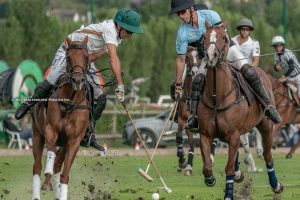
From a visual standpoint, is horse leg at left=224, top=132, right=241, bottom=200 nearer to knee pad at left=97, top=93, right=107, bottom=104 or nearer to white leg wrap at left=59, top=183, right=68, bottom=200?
knee pad at left=97, top=93, right=107, bottom=104

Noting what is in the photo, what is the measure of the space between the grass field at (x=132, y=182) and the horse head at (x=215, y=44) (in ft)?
7.39

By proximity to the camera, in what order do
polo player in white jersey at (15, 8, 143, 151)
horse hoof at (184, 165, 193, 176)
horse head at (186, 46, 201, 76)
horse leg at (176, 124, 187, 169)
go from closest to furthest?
polo player in white jersey at (15, 8, 143, 151)
horse hoof at (184, 165, 193, 176)
horse head at (186, 46, 201, 76)
horse leg at (176, 124, 187, 169)

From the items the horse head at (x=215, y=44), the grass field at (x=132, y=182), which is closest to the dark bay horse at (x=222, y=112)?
the horse head at (x=215, y=44)

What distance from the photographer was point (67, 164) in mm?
13680

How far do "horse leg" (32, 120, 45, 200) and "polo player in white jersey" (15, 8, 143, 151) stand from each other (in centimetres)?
49

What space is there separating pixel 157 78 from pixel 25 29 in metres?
5.60

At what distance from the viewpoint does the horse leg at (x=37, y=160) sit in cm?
1361

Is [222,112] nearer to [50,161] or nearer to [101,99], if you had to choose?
[101,99]

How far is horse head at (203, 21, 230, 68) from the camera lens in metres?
Answer: 13.6

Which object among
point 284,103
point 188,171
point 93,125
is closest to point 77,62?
point 93,125

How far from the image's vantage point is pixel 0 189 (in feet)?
55.0

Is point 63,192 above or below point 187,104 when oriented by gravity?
above

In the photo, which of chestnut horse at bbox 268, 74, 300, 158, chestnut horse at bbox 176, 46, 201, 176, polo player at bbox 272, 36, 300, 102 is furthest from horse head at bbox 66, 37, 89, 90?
chestnut horse at bbox 268, 74, 300, 158

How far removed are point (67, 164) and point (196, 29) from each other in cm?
283
